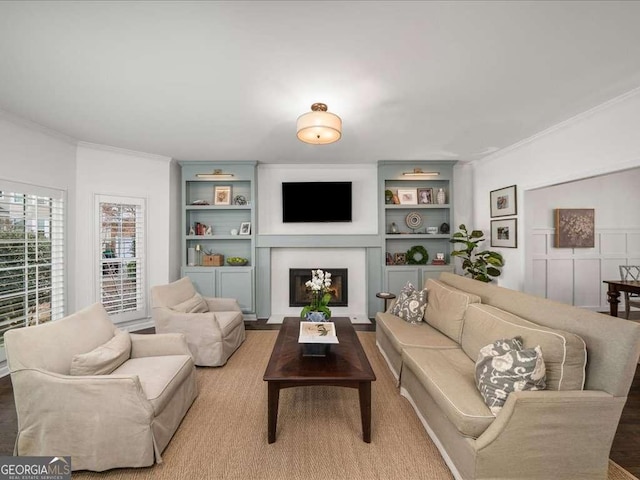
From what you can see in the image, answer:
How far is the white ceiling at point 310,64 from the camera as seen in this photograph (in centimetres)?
159

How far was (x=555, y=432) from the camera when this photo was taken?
4.99 ft

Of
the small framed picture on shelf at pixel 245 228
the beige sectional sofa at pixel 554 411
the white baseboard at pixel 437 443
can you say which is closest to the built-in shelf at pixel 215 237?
the small framed picture on shelf at pixel 245 228

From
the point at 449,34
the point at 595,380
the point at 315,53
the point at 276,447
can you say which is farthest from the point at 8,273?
the point at 595,380

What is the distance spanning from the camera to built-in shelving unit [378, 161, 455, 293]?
475 cm

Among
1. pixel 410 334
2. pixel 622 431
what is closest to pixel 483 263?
pixel 410 334

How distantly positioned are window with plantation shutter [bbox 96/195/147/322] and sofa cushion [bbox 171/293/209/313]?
122 centimetres

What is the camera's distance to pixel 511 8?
5.08 feet

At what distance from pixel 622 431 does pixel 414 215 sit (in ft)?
11.5

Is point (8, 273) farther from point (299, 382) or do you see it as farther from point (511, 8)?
point (511, 8)

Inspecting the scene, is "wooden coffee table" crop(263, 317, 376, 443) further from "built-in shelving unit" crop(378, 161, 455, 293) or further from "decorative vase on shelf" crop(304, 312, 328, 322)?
"built-in shelving unit" crop(378, 161, 455, 293)

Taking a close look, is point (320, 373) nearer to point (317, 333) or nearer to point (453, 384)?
point (317, 333)

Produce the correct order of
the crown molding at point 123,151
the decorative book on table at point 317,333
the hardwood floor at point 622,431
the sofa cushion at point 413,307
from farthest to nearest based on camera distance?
the crown molding at point 123,151 < the sofa cushion at point 413,307 < the decorative book on table at point 317,333 < the hardwood floor at point 622,431

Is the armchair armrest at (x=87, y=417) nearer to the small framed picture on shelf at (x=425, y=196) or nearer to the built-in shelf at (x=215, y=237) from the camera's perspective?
the built-in shelf at (x=215, y=237)

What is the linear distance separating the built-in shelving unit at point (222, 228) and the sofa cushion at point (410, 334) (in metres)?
2.40
